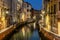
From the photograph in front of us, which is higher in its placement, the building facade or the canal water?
the building facade

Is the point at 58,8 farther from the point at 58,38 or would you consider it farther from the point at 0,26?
the point at 0,26

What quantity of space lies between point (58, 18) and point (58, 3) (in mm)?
2217

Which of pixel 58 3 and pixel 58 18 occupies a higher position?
pixel 58 3

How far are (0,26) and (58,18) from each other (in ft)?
35.2

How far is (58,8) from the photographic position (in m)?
24.8

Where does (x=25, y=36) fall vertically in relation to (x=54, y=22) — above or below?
below

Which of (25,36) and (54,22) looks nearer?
(54,22)

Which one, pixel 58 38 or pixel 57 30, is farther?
pixel 57 30

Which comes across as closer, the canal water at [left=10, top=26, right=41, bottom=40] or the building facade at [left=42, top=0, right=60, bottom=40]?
the building facade at [left=42, top=0, right=60, bottom=40]

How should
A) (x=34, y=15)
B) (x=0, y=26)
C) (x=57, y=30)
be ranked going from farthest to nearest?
(x=34, y=15) < (x=0, y=26) < (x=57, y=30)

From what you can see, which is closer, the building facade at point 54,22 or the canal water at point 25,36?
the building facade at point 54,22

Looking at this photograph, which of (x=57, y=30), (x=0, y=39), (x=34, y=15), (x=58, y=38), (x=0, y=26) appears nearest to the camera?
(x=58, y=38)

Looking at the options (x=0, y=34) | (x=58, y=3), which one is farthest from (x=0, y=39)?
(x=58, y=3)

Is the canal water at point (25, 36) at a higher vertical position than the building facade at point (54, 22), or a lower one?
lower
